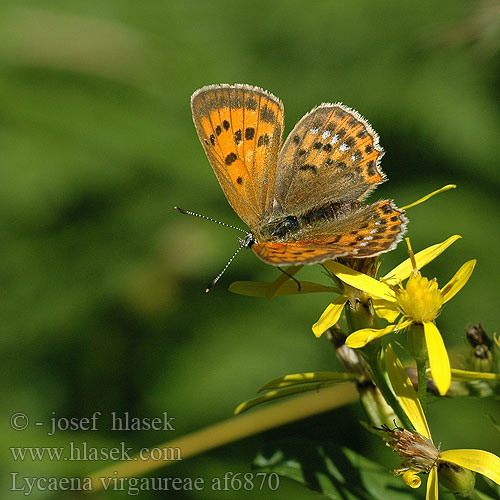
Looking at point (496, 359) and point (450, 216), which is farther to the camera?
point (450, 216)

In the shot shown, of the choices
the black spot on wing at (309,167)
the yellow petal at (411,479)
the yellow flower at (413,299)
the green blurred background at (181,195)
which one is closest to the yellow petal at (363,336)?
the yellow flower at (413,299)

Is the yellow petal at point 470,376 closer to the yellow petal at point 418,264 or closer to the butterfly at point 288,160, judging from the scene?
the yellow petal at point 418,264

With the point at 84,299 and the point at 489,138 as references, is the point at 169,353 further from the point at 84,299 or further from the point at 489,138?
the point at 489,138

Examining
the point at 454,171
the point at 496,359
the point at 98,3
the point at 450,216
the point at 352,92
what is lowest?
the point at 496,359

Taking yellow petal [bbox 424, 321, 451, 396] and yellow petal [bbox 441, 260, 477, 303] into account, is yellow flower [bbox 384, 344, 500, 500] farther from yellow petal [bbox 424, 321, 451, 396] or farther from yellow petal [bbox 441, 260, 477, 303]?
yellow petal [bbox 441, 260, 477, 303]

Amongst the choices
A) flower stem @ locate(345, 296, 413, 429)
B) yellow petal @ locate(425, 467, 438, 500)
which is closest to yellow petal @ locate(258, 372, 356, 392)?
flower stem @ locate(345, 296, 413, 429)

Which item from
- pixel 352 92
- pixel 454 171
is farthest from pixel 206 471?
pixel 352 92
